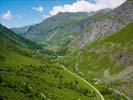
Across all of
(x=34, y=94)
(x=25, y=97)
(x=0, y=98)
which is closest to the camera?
(x=0, y=98)

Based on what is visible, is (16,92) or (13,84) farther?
(13,84)

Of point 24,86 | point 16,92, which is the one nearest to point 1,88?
point 16,92

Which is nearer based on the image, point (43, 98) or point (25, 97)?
point (25, 97)

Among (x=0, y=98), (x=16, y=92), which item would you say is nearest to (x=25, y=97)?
(x=16, y=92)

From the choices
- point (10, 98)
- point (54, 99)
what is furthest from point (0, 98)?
point (54, 99)

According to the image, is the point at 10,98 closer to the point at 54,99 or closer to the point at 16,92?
the point at 16,92

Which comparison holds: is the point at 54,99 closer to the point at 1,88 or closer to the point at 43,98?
the point at 43,98

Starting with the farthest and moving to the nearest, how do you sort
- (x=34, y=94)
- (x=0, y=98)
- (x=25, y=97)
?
(x=34, y=94) → (x=25, y=97) → (x=0, y=98)

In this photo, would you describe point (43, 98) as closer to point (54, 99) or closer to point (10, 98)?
point (54, 99)
